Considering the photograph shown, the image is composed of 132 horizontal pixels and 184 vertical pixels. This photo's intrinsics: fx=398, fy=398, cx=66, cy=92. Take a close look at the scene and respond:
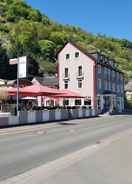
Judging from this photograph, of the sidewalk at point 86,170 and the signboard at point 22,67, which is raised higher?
the signboard at point 22,67

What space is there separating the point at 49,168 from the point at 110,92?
6051 cm

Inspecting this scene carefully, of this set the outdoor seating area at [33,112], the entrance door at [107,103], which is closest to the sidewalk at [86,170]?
the outdoor seating area at [33,112]

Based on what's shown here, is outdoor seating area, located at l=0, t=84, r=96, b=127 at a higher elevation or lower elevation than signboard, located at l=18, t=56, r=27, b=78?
lower

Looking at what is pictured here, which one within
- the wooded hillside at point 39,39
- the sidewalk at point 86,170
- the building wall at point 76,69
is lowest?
the sidewalk at point 86,170

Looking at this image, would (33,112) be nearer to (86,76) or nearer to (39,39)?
(86,76)

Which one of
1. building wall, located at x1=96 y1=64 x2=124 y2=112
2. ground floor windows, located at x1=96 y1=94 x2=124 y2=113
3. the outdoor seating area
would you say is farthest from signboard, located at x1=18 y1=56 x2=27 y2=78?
Result: building wall, located at x1=96 y1=64 x2=124 y2=112

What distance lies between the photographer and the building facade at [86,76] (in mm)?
64562

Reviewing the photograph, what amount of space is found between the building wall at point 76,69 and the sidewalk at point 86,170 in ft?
168

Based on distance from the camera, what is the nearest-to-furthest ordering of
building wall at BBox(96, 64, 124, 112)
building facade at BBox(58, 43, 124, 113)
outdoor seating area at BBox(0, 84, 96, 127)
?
outdoor seating area at BBox(0, 84, 96, 127) < building facade at BBox(58, 43, 124, 113) < building wall at BBox(96, 64, 124, 112)

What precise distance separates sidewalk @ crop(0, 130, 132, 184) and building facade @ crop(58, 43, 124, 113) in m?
49.7

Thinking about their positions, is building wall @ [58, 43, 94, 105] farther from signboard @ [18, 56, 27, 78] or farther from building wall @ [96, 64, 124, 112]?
signboard @ [18, 56, 27, 78]

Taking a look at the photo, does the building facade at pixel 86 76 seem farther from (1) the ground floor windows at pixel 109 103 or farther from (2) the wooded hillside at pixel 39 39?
(2) the wooded hillside at pixel 39 39

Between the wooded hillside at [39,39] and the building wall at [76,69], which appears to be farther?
the wooded hillside at [39,39]

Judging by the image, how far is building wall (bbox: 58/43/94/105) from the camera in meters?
64.7
